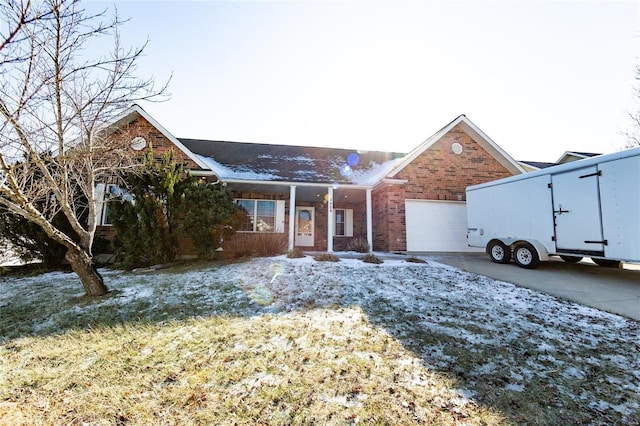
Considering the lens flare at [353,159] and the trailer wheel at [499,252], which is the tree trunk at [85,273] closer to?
the trailer wheel at [499,252]

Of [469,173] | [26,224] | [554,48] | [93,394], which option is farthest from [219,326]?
[469,173]

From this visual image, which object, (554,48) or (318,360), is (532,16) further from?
(318,360)

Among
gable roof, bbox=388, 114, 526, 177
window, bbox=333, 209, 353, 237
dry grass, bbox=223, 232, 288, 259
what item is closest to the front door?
window, bbox=333, 209, 353, 237

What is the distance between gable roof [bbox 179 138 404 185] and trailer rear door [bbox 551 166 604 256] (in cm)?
588

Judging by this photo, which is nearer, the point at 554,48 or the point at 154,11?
the point at 154,11

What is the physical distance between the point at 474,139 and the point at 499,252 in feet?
19.3

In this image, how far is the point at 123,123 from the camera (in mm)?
10930

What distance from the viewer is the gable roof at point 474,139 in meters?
11.8

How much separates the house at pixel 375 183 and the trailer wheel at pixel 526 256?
3347 mm

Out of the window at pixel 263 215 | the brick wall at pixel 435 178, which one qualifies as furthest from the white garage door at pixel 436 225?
the window at pixel 263 215

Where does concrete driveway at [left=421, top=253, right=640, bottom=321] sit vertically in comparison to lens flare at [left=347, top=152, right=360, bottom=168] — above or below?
below

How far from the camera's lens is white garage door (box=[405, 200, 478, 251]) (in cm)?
1140

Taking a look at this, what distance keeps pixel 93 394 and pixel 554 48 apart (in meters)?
11.7

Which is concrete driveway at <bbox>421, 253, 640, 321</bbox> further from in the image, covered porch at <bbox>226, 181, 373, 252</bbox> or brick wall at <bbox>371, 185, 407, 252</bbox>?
covered porch at <bbox>226, 181, 373, 252</bbox>
